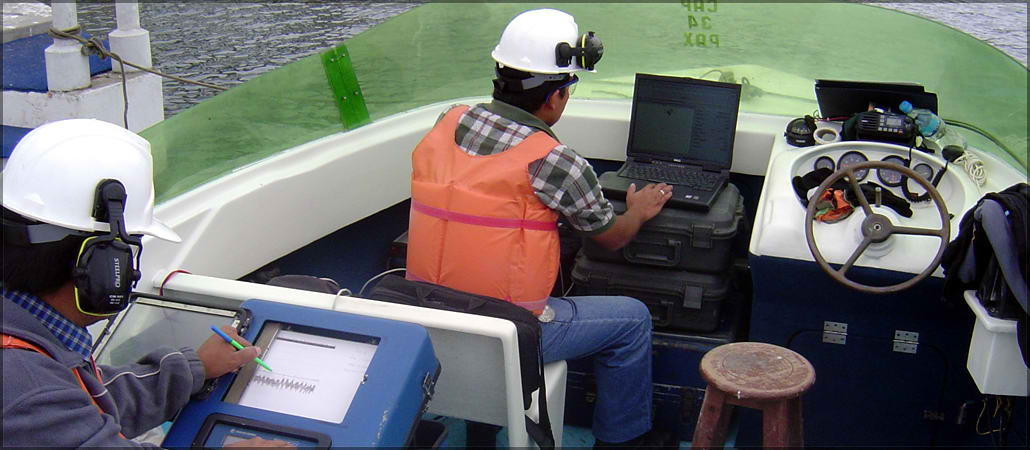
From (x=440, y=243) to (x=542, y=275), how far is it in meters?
0.27

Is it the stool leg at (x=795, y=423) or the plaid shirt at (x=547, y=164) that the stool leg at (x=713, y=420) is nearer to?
the stool leg at (x=795, y=423)

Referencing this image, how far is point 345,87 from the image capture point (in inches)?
123

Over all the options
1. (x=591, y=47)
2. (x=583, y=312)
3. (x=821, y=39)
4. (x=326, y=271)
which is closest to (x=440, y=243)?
(x=583, y=312)

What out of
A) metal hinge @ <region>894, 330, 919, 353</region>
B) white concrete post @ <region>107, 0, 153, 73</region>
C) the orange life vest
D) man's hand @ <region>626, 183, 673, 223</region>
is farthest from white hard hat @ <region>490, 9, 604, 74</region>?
white concrete post @ <region>107, 0, 153, 73</region>

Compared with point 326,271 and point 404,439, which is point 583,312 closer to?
point 404,439

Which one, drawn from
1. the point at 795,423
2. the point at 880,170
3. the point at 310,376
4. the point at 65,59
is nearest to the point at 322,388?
the point at 310,376

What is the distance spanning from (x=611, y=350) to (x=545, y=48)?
2.74 ft

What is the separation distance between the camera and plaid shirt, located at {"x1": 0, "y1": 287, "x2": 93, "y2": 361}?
1.44 metres

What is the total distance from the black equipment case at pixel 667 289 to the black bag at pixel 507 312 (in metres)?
0.63

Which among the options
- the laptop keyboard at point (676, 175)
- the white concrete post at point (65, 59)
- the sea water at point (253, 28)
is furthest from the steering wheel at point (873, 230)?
the sea water at point (253, 28)

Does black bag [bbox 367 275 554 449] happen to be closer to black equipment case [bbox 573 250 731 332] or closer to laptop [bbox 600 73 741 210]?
black equipment case [bbox 573 250 731 332]

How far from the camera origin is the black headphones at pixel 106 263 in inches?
57.6

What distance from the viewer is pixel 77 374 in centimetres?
147

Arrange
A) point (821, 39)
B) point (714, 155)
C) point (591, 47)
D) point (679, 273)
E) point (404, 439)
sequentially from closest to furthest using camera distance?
point (404, 439), point (591, 47), point (679, 273), point (714, 155), point (821, 39)
